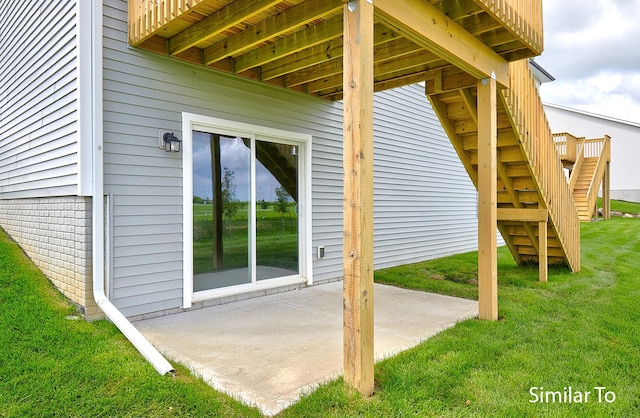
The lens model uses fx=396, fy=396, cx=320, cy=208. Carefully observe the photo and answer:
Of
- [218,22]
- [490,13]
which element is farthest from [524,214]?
[218,22]

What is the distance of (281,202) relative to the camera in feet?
17.2

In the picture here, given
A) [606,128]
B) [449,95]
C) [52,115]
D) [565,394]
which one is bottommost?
[565,394]

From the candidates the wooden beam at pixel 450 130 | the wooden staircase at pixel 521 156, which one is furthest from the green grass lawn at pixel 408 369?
the wooden beam at pixel 450 130

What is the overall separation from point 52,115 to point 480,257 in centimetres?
461

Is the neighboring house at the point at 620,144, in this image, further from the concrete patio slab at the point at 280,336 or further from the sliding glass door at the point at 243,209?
the sliding glass door at the point at 243,209

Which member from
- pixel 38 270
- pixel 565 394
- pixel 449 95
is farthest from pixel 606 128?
pixel 38 270

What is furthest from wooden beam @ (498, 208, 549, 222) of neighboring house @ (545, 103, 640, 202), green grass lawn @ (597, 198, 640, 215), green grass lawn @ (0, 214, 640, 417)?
neighboring house @ (545, 103, 640, 202)

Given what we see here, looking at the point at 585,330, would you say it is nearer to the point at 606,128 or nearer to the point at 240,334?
the point at 240,334

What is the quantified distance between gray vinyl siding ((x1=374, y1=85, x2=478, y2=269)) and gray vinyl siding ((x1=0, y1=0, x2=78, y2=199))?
4.44m

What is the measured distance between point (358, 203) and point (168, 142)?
254 centimetres

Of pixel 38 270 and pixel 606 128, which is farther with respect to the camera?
pixel 606 128

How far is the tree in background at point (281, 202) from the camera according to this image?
17.0 ft

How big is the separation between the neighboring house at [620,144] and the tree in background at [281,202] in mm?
22711

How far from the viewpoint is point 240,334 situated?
353 centimetres
